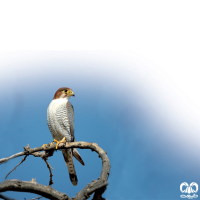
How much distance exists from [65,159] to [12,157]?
1547mm

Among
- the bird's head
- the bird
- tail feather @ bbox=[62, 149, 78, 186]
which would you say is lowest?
tail feather @ bbox=[62, 149, 78, 186]

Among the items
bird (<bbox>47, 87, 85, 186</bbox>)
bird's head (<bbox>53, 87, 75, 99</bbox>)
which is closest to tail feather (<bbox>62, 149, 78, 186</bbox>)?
bird (<bbox>47, 87, 85, 186</bbox>)

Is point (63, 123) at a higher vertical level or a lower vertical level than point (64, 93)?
lower

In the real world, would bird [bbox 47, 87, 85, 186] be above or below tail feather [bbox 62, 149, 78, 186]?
above

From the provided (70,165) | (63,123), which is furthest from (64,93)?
(70,165)

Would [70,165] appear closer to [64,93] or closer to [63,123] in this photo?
[63,123]

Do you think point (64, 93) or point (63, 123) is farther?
point (64, 93)

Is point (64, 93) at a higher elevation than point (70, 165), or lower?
higher

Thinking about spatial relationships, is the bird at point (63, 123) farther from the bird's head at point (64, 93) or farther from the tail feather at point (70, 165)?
the bird's head at point (64, 93)

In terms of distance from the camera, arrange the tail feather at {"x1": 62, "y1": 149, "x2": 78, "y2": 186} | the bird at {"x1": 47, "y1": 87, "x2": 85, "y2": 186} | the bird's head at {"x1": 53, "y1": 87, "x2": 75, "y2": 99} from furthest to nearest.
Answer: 1. the bird's head at {"x1": 53, "y1": 87, "x2": 75, "y2": 99}
2. the bird at {"x1": 47, "y1": 87, "x2": 85, "y2": 186}
3. the tail feather at {"x1": 62, "y1": 149, "x2": 78, "y2": 186}

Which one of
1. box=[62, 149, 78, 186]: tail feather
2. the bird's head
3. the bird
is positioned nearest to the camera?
box=[62, 149, 78, 186]: tail feather

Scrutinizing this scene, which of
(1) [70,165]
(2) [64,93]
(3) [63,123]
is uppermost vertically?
(2) [64,93]

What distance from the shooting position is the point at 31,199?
11.2 feet

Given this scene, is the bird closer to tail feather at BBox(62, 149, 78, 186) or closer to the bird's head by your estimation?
tail feather at BBox(62, 149, 78, 186)
